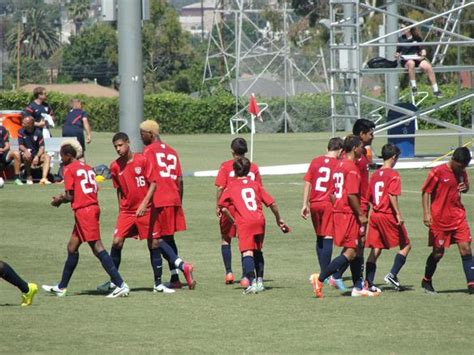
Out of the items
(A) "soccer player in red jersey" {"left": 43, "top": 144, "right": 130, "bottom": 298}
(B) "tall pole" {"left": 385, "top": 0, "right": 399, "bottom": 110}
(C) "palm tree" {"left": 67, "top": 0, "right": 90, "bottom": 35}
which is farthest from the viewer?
(C) "palm tree" {"left": 67, "top": 0, "right": 90, "bottom": 35}

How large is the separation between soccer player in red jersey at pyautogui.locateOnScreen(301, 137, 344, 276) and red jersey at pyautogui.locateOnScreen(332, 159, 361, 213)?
0.59 m

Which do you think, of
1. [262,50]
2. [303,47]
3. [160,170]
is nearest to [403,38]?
[160,170]

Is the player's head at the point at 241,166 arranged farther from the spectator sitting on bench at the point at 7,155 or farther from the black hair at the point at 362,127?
the spectator sitting on bench at the point at 7,155

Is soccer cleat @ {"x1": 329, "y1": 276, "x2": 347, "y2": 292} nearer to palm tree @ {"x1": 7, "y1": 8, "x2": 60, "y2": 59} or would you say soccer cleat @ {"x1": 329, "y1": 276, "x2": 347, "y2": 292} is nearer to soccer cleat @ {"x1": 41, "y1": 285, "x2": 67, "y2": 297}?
soccer cleat @ {"x1": 41, "y1": 285, "x2": 67, "y2": 297}

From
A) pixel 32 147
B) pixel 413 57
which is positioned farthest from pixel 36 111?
pixel 413 57

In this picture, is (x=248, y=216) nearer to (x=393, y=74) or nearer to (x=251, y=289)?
(x=251, y=289)

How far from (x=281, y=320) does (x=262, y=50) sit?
193 feet

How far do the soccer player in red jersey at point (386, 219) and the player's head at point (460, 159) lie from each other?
66 centimetres

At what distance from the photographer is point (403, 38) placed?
33.9m

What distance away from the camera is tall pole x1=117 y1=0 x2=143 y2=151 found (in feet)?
102

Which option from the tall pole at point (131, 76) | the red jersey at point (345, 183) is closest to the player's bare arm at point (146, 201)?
the red jersey at point (345, 183)

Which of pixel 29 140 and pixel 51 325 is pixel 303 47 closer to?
pixel 29 140

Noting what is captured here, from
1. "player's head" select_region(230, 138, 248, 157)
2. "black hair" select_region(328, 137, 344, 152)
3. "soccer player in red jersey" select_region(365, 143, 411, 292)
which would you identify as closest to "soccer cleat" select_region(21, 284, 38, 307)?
"player's head" select_region(230, 138, 248, 157)

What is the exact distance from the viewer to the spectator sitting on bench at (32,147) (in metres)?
28.2
